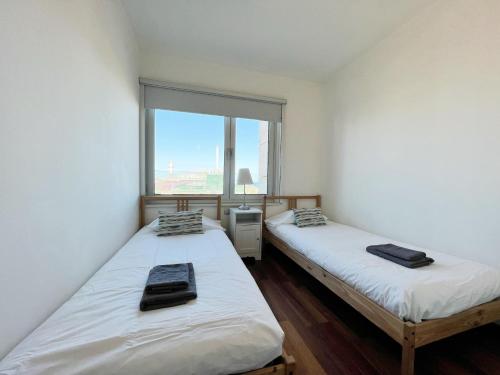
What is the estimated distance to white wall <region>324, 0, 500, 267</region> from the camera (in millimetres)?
1612

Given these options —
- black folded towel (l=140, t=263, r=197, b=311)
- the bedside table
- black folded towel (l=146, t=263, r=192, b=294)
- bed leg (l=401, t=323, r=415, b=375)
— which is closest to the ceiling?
the bedside table

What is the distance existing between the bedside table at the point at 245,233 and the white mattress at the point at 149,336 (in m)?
1.57

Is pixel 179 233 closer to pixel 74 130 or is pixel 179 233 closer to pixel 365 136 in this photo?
pixel 74 130

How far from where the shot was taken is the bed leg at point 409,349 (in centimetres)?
113

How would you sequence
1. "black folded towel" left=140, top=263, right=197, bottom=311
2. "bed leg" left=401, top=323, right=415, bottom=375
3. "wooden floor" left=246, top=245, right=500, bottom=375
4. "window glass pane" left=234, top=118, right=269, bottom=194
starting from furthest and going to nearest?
"window glass pane" left=234, top=118, right=269, bottom=194, "wooden floor" left=246, top=245, right=500, bottom=375, "bed leg" left=401, top=323, right=415, bottom=375, "black folded towel" left=140, top=263, right=197, bottom=311

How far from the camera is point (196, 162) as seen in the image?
297cm

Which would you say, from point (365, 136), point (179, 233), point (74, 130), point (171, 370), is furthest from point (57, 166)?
point (365, 136)

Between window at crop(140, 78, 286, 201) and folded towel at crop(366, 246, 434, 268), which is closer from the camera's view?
folded towel at crop(366, 246, 434, 268)

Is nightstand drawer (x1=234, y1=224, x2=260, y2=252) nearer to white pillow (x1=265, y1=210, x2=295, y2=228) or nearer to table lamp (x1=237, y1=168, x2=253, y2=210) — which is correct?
white pillow (x1=265, y1=210, x2=295, y2=228)

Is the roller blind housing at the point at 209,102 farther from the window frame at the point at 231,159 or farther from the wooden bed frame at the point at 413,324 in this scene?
the wooden bed frame at the point at 413,324

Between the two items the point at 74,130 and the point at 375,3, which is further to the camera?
the point at 375,3

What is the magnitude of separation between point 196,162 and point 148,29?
61.8 inches

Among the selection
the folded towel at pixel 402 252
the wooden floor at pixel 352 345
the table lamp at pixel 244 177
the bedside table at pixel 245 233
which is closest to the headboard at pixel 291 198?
the bedside table at pixel 245 233

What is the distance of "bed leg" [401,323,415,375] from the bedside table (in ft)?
6.23
